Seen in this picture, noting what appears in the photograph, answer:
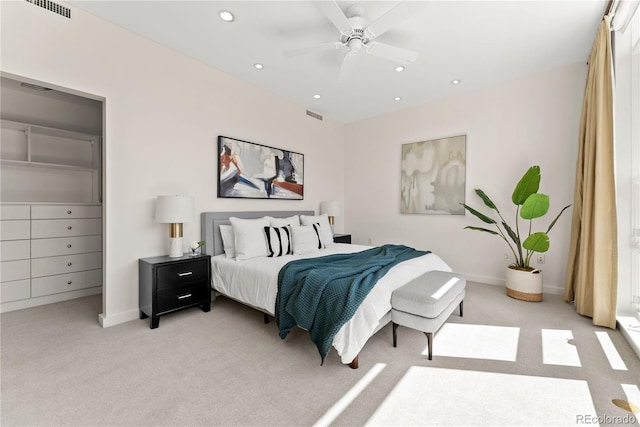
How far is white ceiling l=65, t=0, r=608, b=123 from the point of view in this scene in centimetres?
249

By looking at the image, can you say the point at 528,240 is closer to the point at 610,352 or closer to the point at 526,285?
the point at 526,285

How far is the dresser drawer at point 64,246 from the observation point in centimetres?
319

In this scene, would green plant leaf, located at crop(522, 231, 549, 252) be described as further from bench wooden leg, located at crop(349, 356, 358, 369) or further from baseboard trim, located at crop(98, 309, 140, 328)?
baseboard trim, located at crop(98, 309, 140, 328)

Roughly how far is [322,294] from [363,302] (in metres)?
0.32

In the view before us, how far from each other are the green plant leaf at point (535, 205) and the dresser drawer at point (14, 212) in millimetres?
5830

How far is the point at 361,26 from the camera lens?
2402mm

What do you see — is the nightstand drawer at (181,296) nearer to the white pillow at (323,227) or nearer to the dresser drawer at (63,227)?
the white pillow at (323,227)

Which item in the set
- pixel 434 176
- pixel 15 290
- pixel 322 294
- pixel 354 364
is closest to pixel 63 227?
pixel 15 290

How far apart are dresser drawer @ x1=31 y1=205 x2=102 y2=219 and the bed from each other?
156 cm

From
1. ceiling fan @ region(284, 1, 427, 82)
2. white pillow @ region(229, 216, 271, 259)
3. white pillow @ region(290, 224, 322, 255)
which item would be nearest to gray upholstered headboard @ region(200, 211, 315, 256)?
white pillow @ region(229, 216, 271, 259)

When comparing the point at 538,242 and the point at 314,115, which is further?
the point at 314,115

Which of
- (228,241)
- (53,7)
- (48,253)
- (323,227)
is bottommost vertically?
(48,253)

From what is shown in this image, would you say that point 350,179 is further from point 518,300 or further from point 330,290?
point 330,290

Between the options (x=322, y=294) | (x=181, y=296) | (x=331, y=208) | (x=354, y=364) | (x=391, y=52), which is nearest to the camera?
(x=354, y=364)
